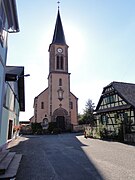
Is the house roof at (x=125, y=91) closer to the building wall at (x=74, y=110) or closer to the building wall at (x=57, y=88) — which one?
the building wall at (x=57, y=88)

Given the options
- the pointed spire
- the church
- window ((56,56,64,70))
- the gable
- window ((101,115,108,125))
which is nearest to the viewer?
the gable

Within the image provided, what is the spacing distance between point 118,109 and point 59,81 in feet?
57.8

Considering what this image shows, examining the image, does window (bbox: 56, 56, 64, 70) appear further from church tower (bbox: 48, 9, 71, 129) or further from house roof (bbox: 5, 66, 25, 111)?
house roof (bbox: 5, 66, 25, 111)

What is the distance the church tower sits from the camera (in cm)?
3338

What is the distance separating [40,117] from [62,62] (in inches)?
428

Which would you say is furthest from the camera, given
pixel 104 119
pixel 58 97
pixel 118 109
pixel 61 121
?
pixel 58 97

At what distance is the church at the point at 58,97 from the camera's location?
33.4 metres

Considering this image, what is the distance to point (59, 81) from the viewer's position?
35.1 meters

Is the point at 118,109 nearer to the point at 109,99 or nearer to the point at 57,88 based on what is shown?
the point at 109,99

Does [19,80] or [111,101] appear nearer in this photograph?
[19,80]

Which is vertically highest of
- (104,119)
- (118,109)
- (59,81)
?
(59,81)

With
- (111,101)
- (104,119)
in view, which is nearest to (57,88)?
(104,119)

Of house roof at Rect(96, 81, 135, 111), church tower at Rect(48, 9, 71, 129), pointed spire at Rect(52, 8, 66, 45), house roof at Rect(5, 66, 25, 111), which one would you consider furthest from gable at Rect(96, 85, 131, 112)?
pointed spire at Rect(52, 8, 66, 45)

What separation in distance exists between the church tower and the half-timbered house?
34.3 feet
